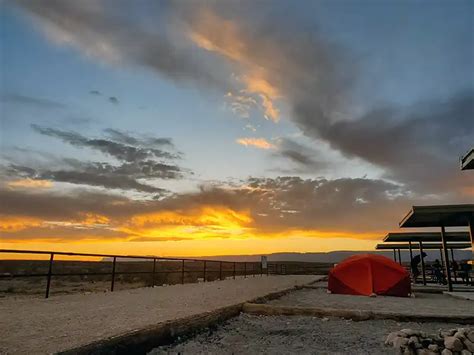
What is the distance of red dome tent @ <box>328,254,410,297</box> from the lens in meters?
12.8

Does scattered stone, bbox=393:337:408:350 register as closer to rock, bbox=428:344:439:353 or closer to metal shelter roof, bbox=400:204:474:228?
rock, bbox=428:344:439:353

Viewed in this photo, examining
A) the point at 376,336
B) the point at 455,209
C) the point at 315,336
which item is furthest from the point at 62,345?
the point at 455,209

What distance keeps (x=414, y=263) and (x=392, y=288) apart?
10.6 meters

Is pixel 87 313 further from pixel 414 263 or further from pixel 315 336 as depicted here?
pixel 414 263

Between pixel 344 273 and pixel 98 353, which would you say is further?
pixel 344 273

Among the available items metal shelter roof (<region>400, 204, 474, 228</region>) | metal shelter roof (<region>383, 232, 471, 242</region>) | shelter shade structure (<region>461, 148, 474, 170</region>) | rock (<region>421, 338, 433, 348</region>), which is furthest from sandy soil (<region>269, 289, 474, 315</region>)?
metal shelter roof (<region>383, 232, 471, 242</region>)

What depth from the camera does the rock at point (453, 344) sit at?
4.48 meters

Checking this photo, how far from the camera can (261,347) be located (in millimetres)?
4902

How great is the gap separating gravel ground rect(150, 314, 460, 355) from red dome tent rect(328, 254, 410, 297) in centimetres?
628

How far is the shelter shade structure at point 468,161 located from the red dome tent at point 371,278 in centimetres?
454

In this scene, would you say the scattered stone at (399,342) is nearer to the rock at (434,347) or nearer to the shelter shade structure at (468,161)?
the rock at (434,347)

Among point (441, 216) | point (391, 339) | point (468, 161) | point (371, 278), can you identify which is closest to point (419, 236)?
point (441, 216)

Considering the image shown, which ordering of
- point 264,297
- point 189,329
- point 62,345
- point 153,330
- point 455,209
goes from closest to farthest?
point 62,345 < point 153,330 < point 189,329 < point 264,297 < point 455,209

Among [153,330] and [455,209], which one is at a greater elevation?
[455,209]
